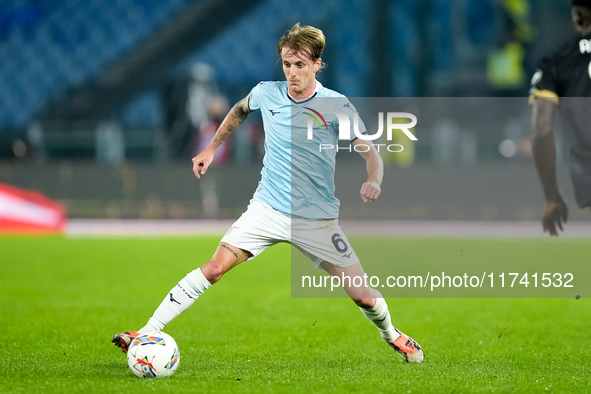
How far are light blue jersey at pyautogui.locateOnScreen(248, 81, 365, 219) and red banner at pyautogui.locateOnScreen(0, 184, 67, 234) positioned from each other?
1201cm

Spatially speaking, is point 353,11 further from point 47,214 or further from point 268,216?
point 268,216

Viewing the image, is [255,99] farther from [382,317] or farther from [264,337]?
[264,337]

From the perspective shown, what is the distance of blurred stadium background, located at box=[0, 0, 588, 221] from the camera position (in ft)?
60.9

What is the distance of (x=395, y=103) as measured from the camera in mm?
18516

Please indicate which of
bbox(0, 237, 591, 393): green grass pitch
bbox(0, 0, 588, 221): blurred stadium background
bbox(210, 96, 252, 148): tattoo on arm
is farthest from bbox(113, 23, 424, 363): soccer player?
bbox(0, 0, 588, 221): blurred stadium background

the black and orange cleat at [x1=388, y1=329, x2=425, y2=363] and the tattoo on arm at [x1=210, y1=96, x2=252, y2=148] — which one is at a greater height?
the tattoo on arm at [x1=210, y1=96, x2=252, y2=148]

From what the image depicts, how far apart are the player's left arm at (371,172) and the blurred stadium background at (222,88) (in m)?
8.09

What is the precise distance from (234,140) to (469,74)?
18.9 feet

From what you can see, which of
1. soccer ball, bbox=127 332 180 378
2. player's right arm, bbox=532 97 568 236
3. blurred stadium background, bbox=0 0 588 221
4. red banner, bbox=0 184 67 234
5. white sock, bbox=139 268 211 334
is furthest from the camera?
blurred stadium background, bbox=0 0 588 221

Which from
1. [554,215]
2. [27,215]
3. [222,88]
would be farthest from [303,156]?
[222,88]

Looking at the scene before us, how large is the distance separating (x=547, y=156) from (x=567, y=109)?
1.23 feet

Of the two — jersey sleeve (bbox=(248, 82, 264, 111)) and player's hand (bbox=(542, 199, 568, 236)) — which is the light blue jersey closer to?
jersey sleeve (bbox=(248, 82, 264, 111))

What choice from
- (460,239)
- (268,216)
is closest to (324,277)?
(268,216)

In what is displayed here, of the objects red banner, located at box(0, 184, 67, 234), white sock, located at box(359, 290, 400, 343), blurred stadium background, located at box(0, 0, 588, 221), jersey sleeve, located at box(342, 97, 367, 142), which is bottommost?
white sock, located at box(359, 290, 400, 343)
